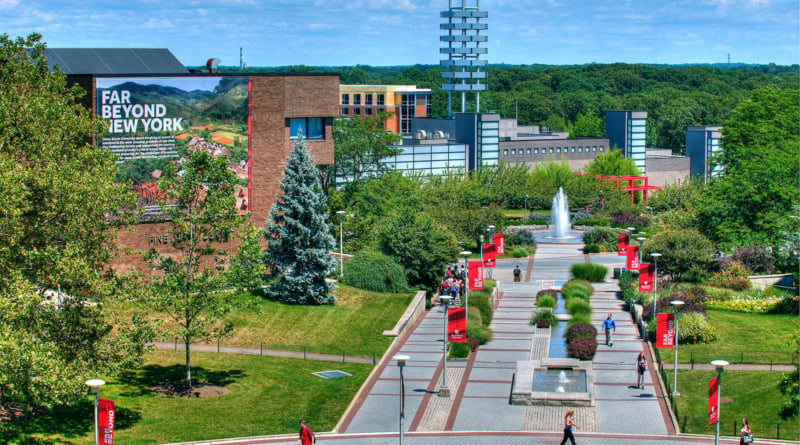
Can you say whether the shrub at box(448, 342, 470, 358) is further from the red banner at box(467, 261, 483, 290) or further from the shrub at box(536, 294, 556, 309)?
the shrub at box(536, 294, 556, 309)

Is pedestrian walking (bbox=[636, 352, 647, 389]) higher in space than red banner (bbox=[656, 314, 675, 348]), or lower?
lower

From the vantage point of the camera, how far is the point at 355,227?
65.9 metres

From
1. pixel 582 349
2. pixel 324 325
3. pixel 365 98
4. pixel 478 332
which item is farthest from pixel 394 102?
pixel 582 349

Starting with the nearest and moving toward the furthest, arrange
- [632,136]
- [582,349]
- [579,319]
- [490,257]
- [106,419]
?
[106,419] → [582,349] → [579,319] → [490,257] → [632,136]

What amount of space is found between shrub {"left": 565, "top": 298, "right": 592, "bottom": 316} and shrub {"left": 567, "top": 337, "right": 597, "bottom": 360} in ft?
23.8

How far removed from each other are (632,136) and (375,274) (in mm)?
76274

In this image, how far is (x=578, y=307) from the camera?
49844 mm

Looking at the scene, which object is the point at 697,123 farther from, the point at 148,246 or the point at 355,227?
the point at 148,246

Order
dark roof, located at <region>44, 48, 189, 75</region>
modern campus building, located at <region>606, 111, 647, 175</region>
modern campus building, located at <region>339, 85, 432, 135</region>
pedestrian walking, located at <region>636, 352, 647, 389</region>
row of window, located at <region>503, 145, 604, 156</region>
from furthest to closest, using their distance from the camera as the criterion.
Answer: modern campus building, located at <region>339, 85, 432, 135</region> → modern campus building, located at <region>606, 111, 647, 175</region> → row of window, located at <region>503, 145, 604, 156</region> → dark roof, located at <region>44, 48, 189, 75</region> → pedestrian walking, located at <region>636, 352, 647, 389</region>

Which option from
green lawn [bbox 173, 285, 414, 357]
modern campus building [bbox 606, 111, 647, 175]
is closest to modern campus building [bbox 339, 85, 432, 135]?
modern campus building [bbox 606, 111, 647, 175]

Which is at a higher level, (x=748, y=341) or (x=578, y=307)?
(x=578, y=307)

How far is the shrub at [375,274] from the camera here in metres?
A: 52.2

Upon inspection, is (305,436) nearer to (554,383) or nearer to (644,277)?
(554,383)

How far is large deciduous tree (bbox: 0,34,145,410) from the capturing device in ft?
86.1
